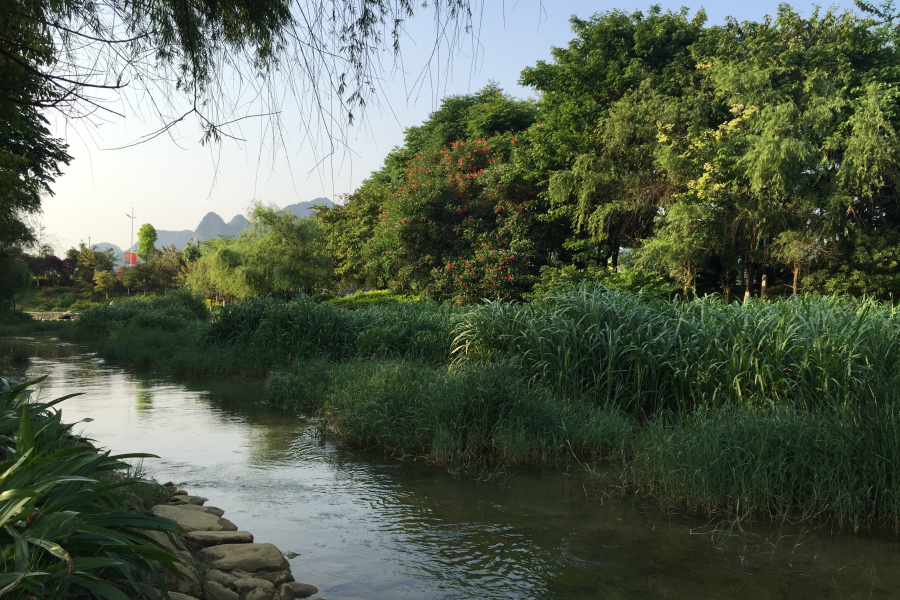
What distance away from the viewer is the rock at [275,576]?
382 centimetres

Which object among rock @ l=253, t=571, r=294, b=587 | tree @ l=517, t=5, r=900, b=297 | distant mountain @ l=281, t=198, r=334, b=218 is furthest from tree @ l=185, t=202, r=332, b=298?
rock @ l=253, t=571, r=294, b=587

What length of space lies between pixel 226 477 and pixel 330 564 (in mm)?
2439

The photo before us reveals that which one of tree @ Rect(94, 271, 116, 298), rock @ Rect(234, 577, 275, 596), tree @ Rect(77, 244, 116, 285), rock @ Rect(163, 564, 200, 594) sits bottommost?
rock @ Rect(234, 577, 275, 596)

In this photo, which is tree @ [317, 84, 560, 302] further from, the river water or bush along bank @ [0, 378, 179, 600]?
bush along bank @ [0, 378, 179, 600]

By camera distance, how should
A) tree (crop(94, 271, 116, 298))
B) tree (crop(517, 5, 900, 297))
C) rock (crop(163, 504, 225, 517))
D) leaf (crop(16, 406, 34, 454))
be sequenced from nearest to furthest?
1. leaf (crop(16, 406, 34, 454))
2. rock (crop(163, 504, 225, 517))
3. tree (crop(517, 5, 900, 297))
4. tree (crop(94, 271, 116, 298))

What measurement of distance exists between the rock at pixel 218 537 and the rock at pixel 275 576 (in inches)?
20.2

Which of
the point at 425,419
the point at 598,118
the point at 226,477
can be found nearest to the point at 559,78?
the point at 598,118

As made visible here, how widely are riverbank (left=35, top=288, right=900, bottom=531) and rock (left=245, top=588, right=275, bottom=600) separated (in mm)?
3251

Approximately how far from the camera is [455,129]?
29203 mm

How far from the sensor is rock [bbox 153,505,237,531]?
14.6 ft

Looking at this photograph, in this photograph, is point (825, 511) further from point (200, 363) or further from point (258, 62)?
point (200, 363)

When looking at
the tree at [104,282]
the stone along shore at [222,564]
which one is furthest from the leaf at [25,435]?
the tree at [104,282]

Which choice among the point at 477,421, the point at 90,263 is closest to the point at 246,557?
the point at 477,421

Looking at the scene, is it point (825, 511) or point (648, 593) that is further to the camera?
point (825, 511)
